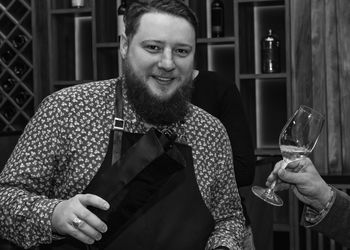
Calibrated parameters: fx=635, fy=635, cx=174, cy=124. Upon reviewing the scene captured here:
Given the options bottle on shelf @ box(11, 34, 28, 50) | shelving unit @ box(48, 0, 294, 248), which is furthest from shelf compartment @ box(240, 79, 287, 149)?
bottle on shelf @ box(11, 34, 28, 50)

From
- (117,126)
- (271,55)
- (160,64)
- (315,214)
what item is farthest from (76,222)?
(271,55)

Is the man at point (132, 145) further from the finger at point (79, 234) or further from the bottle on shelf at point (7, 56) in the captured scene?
the bottle on shelf at point (7, 56)

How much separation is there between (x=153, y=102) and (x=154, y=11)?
0.82ft

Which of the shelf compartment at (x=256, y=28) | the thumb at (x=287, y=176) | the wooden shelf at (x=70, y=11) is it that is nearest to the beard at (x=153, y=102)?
the thumb at (x=287, y=176)

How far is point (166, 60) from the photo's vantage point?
1.71 meters

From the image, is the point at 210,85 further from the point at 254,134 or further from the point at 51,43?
the point at 51,43

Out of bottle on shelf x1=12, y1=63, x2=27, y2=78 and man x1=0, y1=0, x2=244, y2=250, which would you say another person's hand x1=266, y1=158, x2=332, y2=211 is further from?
bottle on shelf x1=12, y1=63, x2=27, y2=78

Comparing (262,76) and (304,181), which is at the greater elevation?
(262,76)

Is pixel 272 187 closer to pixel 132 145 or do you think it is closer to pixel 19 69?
pixel 132 145

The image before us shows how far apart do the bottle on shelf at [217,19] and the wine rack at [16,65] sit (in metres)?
1.35

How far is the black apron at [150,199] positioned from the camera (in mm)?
1412

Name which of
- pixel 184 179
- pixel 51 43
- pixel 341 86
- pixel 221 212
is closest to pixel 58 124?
pixel 184 179

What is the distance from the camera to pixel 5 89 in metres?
4.73

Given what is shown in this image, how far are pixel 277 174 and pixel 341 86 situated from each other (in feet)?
7.49
